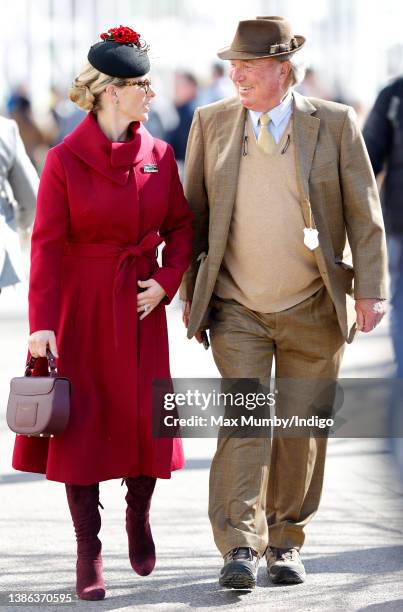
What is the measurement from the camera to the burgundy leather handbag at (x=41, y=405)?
5184 millimetres

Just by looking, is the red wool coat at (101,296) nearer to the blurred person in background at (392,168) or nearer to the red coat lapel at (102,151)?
the red coat lapel at (102,151)

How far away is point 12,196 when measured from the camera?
22.4ft

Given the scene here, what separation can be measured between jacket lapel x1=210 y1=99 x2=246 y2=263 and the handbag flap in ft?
2.65

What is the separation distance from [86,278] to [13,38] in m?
28.7

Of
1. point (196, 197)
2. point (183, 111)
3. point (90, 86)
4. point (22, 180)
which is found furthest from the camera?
A: point (183, 111)

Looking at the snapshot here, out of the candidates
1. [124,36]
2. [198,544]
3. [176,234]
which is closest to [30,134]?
[198,544]

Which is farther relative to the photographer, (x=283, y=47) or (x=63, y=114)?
(x=63, y=114)

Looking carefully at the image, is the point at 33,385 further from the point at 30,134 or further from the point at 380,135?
the point at 30,134

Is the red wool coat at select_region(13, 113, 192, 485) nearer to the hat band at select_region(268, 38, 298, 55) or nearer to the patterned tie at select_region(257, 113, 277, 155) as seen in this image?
the patterned tie at select_region(257, 113, 277, 155)

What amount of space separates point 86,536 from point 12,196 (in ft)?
6.43

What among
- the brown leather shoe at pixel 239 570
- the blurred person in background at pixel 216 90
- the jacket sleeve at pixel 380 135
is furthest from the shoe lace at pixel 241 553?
the blurred person in background at pixel 216 90

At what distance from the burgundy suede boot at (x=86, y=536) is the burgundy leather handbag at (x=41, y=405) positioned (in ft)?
0.96

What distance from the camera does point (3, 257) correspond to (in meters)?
6.68

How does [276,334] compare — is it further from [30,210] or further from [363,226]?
[30,210]
